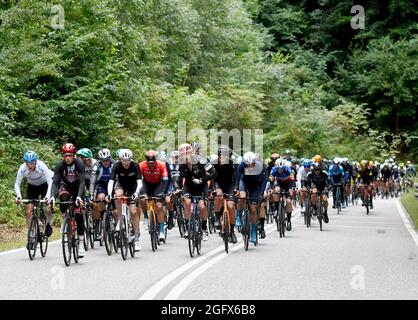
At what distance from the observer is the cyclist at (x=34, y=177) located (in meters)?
14.9

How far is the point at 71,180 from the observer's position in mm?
14453

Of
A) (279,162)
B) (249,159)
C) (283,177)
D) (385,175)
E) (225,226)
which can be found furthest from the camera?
(385,175)

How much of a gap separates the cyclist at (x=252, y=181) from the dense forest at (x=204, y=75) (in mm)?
5926

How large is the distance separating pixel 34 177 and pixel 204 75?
31.6 meters

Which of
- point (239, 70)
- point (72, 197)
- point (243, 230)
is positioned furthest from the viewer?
point (239, 70)

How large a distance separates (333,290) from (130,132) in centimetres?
2137

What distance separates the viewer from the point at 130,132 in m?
31.7

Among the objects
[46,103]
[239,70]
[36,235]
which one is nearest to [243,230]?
[36,235]

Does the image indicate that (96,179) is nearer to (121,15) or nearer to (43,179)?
(43,179)

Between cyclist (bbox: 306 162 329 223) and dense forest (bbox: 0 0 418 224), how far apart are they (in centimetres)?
632

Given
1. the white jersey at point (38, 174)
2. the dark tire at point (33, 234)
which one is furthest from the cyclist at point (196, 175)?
the dark tire at point (33, 234)

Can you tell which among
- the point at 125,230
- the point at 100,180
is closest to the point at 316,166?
the point at 100,180

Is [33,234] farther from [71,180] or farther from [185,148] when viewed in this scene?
[185,148]

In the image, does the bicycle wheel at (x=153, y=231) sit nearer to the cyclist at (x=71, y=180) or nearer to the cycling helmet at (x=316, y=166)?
the cyclist at (x=71, y=180)
